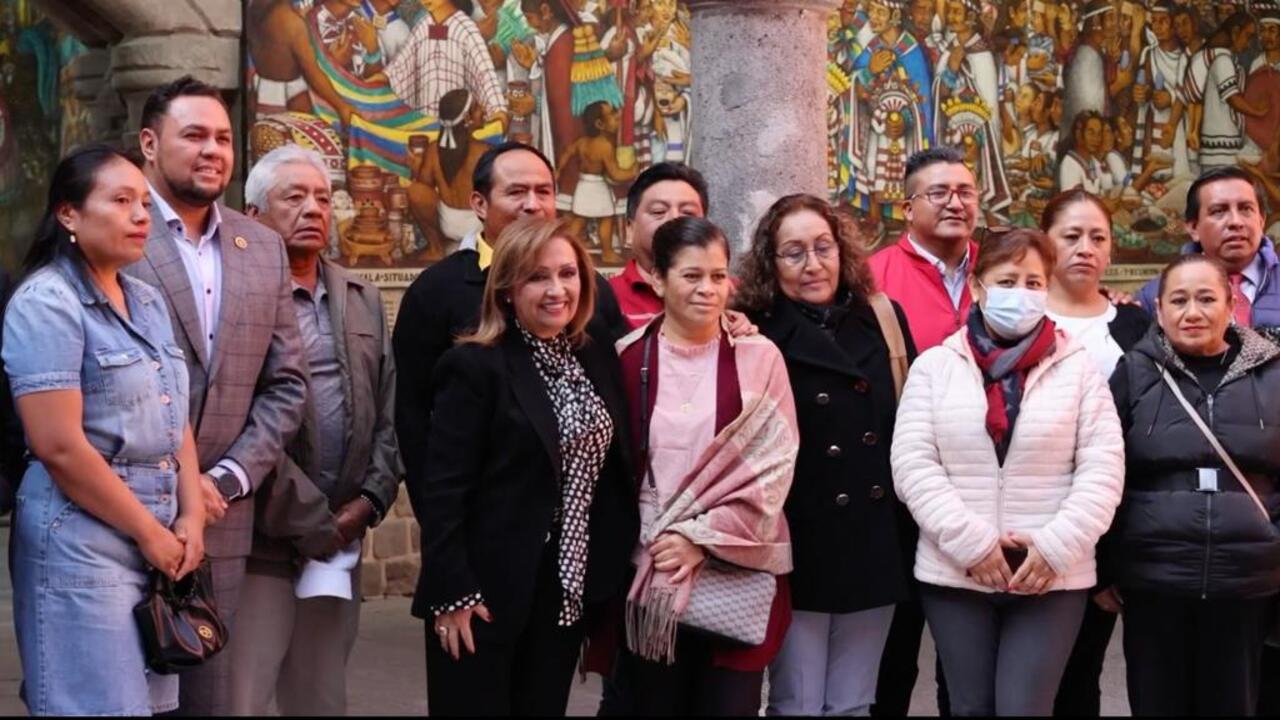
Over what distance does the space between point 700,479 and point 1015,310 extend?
0.91m

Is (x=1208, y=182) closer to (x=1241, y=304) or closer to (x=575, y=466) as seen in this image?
(x=1241, y=304)

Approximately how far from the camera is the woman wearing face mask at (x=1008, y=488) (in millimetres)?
4605

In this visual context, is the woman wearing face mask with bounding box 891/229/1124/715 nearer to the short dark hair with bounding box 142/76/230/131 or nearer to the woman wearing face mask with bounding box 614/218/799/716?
the woman wearing face mask with bounding box 614/218/799/716

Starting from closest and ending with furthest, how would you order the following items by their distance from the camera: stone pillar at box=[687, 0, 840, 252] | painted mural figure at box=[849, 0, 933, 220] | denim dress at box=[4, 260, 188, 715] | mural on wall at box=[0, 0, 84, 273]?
denim dress at box=[4, 260, 188, 715], stone pillar at box=[687, 0, 840, 252], painted mural figure at box=[849, 0, 933, 220], mural on wall at box=[0, 0, 84, 273]

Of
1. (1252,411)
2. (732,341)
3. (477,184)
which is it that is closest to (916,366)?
(732,341)

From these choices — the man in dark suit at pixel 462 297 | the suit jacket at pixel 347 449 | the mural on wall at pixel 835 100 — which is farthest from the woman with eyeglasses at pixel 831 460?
the mural on wall at pixel 835 100

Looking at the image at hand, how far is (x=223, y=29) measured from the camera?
8742 millimetres

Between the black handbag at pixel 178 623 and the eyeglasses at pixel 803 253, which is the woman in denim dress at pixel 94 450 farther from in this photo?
the eyeglasses at pixel 803 253

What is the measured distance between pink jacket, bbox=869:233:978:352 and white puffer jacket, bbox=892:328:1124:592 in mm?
535

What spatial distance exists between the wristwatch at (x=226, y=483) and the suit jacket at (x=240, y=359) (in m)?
0.03

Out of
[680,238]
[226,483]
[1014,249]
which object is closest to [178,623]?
[226,483]

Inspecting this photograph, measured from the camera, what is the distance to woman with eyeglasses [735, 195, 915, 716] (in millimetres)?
4734

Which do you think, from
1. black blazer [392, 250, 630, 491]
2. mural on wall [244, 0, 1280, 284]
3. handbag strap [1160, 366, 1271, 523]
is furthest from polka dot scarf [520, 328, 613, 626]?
mural on wall [244, 0, 1280, 284]

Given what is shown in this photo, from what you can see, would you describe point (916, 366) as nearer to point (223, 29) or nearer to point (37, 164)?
point (223, 29)
